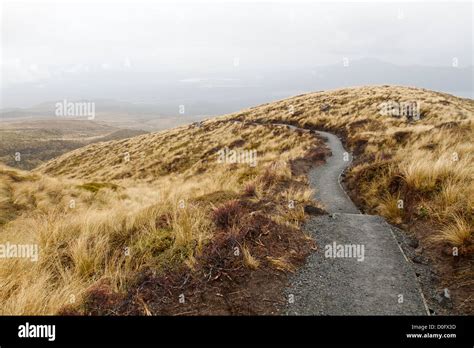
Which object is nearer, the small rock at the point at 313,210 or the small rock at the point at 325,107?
the small rock at the point at 313,210

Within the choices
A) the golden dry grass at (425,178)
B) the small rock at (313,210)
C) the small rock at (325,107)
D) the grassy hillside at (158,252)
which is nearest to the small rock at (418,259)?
the golden dry grass at (425,178)

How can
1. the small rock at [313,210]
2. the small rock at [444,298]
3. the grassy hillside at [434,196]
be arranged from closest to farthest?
the small rock at [444,298] → the grassy hillside at [434,196] → the small rock at [313,210]

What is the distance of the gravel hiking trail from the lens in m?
4.24

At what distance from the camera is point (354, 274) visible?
16.6 ft

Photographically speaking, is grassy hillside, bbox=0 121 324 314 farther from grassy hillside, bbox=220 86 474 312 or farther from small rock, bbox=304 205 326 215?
grassy hillside, bbox=220 86 474 312

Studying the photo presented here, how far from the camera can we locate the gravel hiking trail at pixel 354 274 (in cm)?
424

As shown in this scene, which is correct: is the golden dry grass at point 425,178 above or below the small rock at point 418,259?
above

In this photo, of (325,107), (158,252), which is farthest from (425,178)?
(325,107)

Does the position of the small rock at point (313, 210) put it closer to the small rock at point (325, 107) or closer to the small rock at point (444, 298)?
the small rock at point (444, 298)


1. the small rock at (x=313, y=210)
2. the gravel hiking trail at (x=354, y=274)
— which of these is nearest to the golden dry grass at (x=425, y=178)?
the gravel hiking trail at (x=354, y=274)

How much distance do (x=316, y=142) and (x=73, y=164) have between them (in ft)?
136

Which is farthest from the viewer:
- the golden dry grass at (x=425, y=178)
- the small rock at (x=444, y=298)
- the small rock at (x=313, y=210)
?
the small rock at (x=313, y=210)

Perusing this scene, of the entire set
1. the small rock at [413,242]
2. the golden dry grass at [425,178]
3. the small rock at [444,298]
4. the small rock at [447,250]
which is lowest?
the small rock at [444,298]
